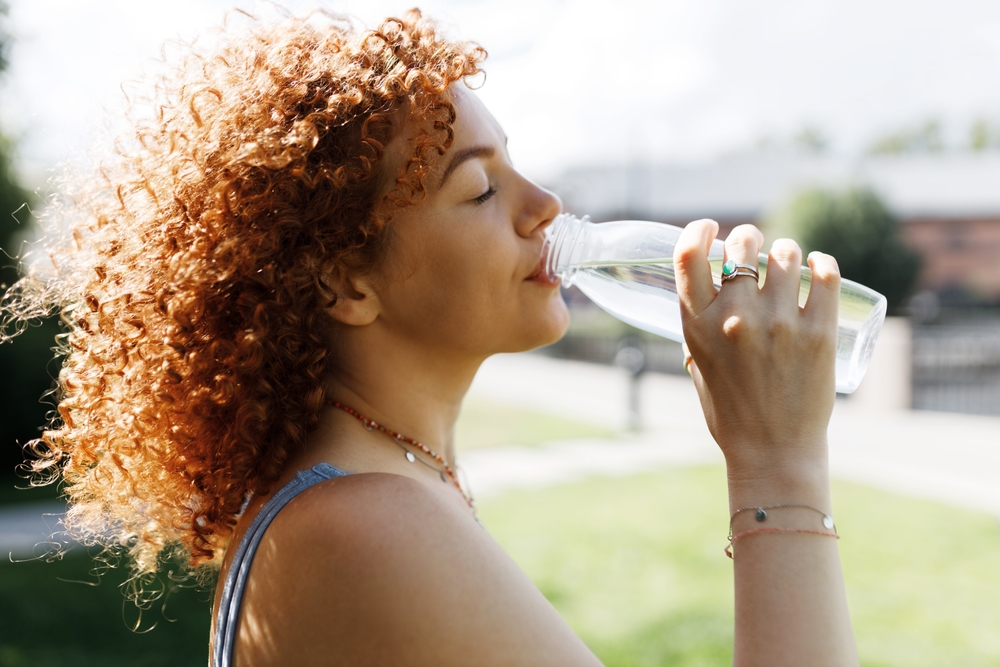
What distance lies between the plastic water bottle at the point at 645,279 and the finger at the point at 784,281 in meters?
0.21

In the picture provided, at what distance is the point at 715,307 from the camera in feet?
4.57

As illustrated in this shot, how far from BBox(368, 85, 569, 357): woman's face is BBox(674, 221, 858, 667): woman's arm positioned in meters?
0.41

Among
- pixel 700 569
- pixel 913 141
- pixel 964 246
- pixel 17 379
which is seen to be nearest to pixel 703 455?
pixel 700 569

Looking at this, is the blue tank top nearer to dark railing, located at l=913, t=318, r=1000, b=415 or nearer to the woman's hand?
the woman's hand

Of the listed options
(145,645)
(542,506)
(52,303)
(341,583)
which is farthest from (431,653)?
(542,506)

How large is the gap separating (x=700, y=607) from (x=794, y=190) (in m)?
27.4

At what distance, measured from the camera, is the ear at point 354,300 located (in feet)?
5.49

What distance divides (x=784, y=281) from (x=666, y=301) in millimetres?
614

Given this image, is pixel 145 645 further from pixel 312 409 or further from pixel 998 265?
pixel 998 265

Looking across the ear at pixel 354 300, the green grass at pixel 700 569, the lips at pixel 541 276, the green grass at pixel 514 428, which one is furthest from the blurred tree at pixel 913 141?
the ear at pixel 354 300

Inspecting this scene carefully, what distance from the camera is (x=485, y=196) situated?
5.62ft

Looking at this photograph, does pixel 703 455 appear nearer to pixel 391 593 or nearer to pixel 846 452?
pixel 846 452

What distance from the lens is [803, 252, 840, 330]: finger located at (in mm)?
1379

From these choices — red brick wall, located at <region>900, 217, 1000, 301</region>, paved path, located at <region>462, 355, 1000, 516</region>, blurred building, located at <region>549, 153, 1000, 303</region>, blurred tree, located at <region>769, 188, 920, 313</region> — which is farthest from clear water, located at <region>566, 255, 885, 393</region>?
red brick wall, located at <region>900, 217, 1000, 301</region>
